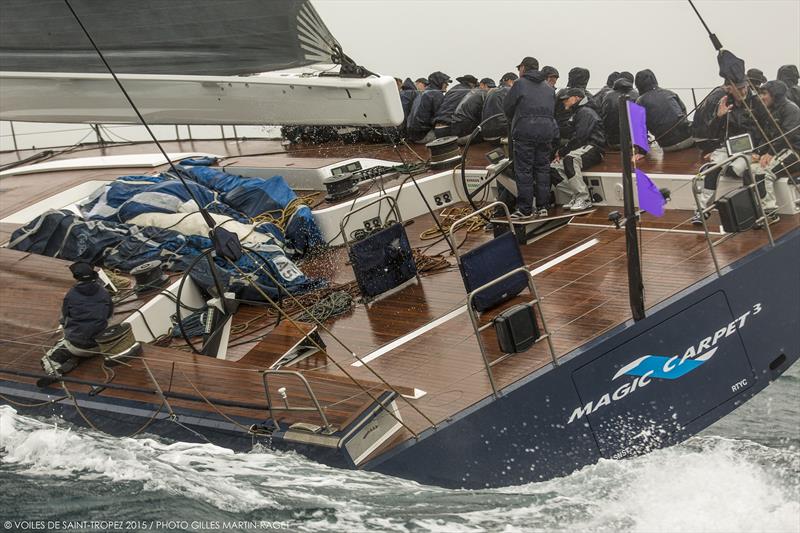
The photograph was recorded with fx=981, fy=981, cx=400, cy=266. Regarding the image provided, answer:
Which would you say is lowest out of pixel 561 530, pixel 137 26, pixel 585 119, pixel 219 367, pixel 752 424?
pixel 752 424

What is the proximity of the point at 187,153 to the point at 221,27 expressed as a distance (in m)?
3.72

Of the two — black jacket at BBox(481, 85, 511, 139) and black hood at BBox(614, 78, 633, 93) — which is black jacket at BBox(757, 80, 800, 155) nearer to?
black hood at BBox(614, 78, 633, 93)

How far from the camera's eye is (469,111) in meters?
9.12

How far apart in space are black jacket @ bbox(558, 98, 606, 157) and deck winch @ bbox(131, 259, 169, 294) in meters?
3.30

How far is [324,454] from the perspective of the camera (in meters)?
4.66

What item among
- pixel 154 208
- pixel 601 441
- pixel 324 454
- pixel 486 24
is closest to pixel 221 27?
pixel 154 208

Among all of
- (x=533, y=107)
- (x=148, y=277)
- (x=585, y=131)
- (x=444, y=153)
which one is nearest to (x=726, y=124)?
(x=585, y=131)

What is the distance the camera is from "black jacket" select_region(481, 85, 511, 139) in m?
8.63

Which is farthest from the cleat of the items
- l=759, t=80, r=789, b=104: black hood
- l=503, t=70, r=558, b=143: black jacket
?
l=759, t=80, r=789, b=104: black hood

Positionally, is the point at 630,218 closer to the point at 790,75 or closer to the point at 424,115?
the point at 790,75

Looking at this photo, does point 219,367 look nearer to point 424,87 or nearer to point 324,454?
point 324,454

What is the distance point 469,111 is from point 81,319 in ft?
14.9

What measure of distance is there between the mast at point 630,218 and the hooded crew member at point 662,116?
2.66 m

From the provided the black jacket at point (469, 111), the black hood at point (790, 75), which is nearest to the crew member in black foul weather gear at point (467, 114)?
the black jacket at point (469, 111)
